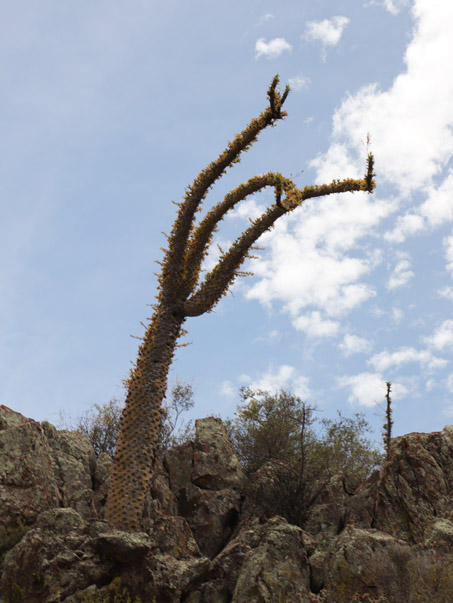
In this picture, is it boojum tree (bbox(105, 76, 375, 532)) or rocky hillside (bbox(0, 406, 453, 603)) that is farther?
boojum tree (bbox(105, 76, 375, 532))

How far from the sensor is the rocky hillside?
384 inches

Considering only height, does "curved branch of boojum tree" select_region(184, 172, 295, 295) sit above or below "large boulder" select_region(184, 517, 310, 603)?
above

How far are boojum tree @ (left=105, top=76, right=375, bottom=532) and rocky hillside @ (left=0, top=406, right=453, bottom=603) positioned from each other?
1.71 metres

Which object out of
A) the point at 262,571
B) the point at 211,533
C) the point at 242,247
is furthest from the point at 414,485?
the point at 242,247

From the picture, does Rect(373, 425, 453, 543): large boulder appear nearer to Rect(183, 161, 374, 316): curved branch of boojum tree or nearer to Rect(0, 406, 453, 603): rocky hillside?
Rect(0, 406, 453, 603): rocky hillside

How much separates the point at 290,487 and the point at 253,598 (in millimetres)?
6436

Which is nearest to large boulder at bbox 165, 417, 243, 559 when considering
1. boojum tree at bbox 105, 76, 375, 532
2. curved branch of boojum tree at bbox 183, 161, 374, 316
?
boojum tree at bbox 105, 76, 375, 532

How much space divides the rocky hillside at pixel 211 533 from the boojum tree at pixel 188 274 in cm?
171

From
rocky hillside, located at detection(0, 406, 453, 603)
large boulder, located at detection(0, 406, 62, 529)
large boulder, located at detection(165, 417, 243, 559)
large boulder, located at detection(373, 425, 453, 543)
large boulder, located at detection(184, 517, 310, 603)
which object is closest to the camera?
rocky hillside, located at detection(0, 406, 453, 603)

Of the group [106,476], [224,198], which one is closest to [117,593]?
[106,476]

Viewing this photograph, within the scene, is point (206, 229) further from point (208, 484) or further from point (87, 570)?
point (87, 570)

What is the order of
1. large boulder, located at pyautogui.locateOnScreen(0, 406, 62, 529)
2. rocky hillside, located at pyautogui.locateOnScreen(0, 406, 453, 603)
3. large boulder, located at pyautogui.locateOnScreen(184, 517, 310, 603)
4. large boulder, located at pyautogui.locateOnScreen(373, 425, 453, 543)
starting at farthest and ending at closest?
large boulder, located at pyautogui.locateOnScreen(373, 425, 453, 543) < large boulder, located at pyautogui.locateOnScreen(0, 406, 62, 529) < large boulder, located at pyautogui.locateOnScreen(184, 517, 310, 603) < rocky hillside, located at pyautogui.locateOnScreen(0, 406, 453, 603)

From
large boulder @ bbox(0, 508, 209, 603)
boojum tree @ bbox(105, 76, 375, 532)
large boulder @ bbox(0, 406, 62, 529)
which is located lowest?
large boulder @ bbox(0, 508, 209, 603)

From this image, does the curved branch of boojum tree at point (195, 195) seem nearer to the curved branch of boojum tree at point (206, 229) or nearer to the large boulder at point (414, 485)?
the curved branch of boojum tree at point (206, 229)
